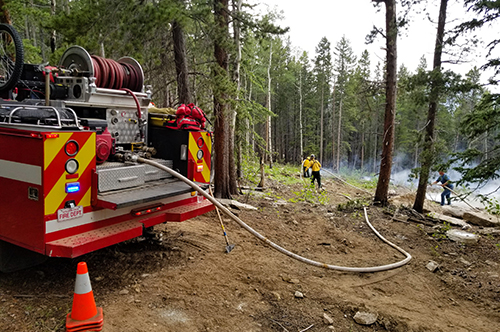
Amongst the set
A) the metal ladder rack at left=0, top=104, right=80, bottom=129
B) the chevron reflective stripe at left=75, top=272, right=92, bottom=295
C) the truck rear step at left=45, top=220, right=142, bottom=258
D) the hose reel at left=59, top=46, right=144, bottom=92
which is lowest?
the chevron reflective stripe at left=75, top=272, right=92, bottom=295

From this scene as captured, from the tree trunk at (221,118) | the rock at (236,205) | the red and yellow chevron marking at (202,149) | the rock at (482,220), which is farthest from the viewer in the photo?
the rock at (482,220)

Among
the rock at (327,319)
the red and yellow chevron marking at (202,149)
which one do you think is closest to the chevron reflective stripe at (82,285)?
the red and yellow chevron marking at (202,149)

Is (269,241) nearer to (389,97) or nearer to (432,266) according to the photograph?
(432,266)

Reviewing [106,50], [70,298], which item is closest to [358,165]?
[106,50]

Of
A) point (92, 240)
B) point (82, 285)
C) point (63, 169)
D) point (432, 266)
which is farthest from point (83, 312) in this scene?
point (432, 266)

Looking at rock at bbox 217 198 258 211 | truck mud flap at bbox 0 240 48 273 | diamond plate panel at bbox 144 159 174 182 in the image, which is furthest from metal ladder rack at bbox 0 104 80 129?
rock at bbox 217 198 258 211

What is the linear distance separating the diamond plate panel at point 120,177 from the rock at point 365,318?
Answer: 317 cm

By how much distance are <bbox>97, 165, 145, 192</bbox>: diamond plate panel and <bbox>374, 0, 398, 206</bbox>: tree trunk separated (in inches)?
346

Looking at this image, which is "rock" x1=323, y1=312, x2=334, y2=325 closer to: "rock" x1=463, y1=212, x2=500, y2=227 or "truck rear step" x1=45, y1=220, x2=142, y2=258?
"truck rear step" x1=45, y1=220, x2=142, y2=258

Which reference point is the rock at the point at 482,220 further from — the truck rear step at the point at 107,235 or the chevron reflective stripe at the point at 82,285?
the chevron reflective stripe at the point at 82,285

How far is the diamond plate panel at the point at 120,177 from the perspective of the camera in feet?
13.2

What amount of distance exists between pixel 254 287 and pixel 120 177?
2229mm

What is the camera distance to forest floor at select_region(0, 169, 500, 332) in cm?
358

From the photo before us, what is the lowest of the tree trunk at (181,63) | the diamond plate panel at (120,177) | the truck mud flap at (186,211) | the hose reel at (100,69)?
the truck mud flap at (186,211)
